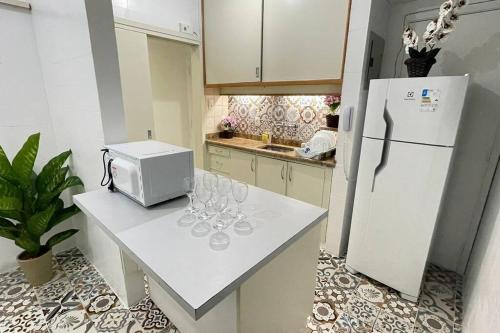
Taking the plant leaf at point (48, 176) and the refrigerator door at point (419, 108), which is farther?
the plant leaf at point (48, 176)

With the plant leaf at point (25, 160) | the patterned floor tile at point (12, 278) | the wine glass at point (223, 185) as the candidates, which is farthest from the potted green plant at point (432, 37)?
the patterned floor tile at point (12, 278)

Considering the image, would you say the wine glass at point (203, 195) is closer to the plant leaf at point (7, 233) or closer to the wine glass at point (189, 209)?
the wine glass at point (189, 209)

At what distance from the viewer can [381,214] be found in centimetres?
185

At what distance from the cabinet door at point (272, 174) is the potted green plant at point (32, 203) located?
1622mm

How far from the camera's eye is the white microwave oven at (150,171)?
45.9 inches

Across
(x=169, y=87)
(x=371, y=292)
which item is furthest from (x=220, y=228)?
(x=169, y=87)

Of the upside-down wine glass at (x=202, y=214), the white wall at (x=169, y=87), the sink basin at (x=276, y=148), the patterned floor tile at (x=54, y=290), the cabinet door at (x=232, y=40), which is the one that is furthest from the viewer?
the white wall at (x=169, y=87)

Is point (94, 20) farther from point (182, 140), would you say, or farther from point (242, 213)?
point (182, 140)

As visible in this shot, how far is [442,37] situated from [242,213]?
168cm

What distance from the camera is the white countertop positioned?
74 cm

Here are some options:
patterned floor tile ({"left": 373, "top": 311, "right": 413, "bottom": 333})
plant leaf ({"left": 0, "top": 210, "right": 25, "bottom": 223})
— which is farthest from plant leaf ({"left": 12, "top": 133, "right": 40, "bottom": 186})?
patterned floor tile ({"left": 373, "top": 311, "right": 413, "bottom": 333})

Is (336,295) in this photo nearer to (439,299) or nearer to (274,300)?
(439,299)

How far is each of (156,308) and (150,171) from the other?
117cm

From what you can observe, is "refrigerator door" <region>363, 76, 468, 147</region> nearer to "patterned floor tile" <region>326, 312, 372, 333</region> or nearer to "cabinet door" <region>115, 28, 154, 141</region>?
"patterned floor tile" <region>326, 312, 372, 333</region>
